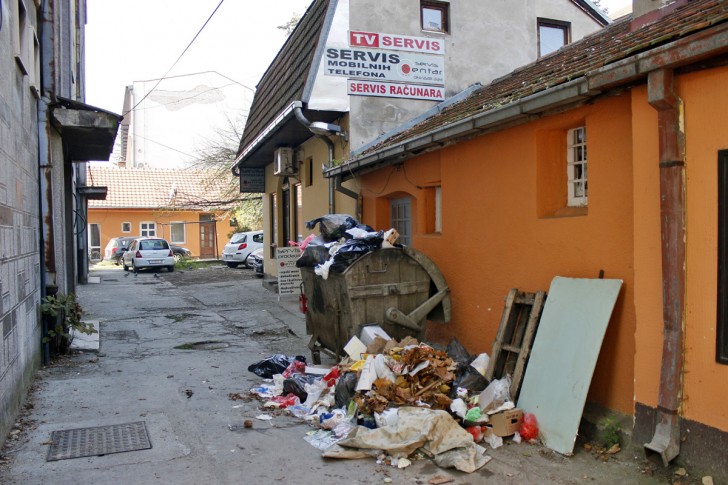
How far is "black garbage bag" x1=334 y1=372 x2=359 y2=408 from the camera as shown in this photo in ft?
18.5

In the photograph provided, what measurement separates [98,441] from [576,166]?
495 cm

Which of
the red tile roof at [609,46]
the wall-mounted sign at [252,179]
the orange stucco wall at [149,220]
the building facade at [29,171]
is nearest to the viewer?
the red tile roof at [609,46]

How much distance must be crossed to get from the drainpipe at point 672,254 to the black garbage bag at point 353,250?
3.42 m

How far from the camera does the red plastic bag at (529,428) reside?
4.89 m

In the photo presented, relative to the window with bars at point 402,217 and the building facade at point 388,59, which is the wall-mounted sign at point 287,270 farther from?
the window with bars at point 402,217

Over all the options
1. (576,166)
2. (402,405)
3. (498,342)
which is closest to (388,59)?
(576,166)

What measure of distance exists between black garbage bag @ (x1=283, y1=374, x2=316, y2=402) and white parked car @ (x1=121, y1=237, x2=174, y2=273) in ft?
66.6

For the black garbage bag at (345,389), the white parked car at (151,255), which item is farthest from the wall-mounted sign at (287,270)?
the white parked car at (151,255)

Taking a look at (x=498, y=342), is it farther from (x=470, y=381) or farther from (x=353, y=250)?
(x=353, y=250)

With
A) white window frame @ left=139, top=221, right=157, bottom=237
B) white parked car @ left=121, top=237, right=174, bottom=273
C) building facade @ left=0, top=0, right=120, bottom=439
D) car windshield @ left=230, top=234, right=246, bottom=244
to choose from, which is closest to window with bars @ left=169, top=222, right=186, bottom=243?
white window frame @ left=139, top=221, right=157, bottom=237

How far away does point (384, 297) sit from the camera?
6941 millimetres

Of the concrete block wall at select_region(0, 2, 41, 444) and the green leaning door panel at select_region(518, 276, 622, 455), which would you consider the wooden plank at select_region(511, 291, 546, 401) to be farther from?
the concrete block wall at select_region(0, 2, 41, 444)

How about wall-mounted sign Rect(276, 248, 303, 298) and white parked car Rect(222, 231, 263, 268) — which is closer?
wall-mounted sign Rect(276, 248, 303, 298)

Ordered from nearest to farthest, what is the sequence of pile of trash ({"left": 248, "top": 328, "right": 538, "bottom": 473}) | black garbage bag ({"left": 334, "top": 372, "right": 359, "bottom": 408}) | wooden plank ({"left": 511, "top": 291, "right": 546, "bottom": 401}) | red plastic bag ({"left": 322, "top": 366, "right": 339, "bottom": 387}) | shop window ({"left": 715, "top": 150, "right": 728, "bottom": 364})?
shop window ({"left": 715, "top": 150, "right": 728, "bottom": 364}) → pile of trash ({"left": 248, "top": 328, "right": 538, "bottom": 473}) → wooden plank ({"left": 511, "top": 291, "right": 546, "bottom": 401}) → black garbage bag ({"left": 334, "top": 372, "right": 359, "bottom": 408}) → red plastic bag ({"left": 322, "top": 366, "right": 339, "bottom": 387})
